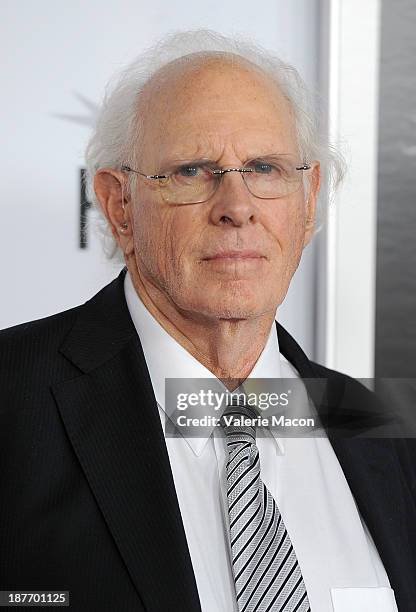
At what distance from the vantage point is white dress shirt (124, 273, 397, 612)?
39.9 inches

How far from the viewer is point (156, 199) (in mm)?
1118

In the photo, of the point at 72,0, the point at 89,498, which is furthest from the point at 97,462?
the point at 72,0

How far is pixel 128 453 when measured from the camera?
1017mm

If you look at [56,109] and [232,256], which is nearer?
[232,256]


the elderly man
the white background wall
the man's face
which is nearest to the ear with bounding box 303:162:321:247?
the elderly man

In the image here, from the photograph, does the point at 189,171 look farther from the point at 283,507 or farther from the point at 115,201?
the point at 283,507

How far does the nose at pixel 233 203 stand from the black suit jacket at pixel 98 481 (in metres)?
0.19

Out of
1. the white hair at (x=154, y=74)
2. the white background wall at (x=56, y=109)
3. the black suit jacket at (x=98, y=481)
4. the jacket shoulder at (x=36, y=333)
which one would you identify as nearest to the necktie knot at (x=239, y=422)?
the black suit jacket at (x=98, y=481)

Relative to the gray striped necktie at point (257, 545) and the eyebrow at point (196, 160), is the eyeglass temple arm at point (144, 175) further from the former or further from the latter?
the gray striped necktie at point (257, 545)

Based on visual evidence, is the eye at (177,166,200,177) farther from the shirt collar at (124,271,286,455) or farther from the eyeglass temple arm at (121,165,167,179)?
the shirt collar at (124,271,286,455)

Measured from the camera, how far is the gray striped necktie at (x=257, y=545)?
98 cm

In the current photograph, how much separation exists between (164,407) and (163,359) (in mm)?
66

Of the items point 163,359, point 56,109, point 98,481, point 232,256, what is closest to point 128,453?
point 98,481

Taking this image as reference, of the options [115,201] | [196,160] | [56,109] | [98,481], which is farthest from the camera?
[56,109]
